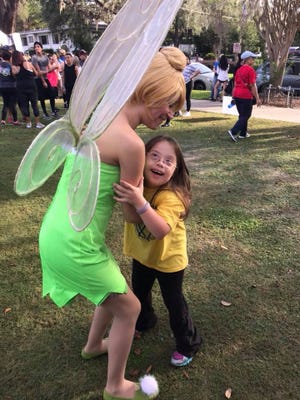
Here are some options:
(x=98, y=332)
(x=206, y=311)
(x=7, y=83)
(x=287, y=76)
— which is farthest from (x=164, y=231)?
(x=287, y=76)

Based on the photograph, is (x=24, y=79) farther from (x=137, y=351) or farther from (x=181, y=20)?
(x=181, y=20)

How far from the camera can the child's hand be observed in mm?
1659

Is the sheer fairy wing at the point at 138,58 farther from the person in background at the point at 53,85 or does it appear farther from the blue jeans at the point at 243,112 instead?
the person in background at the point at 53,85

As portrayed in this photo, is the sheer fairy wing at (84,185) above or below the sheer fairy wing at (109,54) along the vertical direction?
below

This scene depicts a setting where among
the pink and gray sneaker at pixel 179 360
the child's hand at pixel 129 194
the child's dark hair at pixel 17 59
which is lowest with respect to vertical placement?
the pink and gray sneaker at pixel 179 360

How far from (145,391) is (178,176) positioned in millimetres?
1189

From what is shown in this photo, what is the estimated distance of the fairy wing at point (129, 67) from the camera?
1.22m

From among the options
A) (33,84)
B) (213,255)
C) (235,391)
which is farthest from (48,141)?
(33,84)

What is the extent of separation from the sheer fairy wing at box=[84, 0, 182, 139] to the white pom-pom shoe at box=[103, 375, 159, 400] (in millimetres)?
1562

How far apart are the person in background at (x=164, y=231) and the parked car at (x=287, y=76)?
14.7 metres

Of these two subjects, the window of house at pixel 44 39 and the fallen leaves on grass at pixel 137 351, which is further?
the window of house at pixel 44 39

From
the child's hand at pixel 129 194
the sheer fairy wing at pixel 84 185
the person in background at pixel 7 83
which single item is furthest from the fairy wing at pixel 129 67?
the person in background at pixel 7 83

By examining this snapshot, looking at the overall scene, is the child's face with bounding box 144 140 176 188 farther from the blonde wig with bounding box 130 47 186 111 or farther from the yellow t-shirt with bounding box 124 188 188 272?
the blonde wig with bounding box 130 47 186 111

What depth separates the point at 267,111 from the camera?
12367 millimetres
